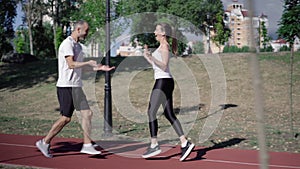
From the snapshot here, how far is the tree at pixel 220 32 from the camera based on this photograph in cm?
4584

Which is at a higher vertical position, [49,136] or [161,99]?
[161,99]

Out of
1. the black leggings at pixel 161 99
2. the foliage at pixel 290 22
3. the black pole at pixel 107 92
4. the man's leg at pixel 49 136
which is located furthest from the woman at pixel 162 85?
the foliage at pixel 290 22

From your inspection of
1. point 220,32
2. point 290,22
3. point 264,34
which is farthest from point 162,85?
point 264,34

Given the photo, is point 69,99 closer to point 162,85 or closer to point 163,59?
point 162,85

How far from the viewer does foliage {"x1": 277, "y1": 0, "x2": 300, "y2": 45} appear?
10.8 metres

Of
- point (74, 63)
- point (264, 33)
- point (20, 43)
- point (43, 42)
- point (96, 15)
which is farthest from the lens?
point (20, 43)

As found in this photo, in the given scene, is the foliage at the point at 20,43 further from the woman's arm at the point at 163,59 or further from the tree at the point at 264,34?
the woman's arm at the point at 163,59

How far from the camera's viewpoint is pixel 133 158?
765 centimetres

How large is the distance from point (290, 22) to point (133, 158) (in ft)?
18.9

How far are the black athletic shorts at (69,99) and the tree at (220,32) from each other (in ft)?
126

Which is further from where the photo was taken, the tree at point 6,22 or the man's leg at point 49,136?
the tree at point 6,22

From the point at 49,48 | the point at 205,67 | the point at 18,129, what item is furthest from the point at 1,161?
the point at 49,48

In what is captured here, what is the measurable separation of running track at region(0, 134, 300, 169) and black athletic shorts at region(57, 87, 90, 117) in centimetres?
90

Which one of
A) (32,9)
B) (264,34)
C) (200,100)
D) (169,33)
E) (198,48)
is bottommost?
(200,100)
